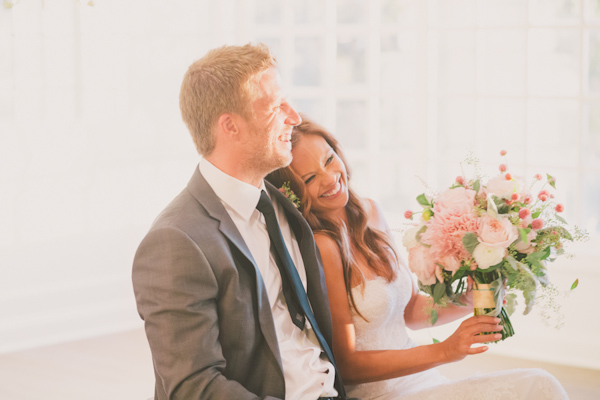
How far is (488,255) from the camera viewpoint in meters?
1.90

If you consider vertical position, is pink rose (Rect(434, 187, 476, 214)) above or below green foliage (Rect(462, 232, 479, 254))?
above

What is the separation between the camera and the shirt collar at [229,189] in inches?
76.1

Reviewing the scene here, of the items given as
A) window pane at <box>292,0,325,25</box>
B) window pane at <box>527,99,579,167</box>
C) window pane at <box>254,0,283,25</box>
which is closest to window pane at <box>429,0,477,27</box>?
window pane at <box>527,99,579,167</box>

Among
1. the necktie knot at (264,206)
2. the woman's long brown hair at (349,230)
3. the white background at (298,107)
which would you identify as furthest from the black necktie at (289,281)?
the white background at (298,107)

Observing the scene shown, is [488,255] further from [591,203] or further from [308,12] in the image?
[308,12]

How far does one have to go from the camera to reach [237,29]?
204 inches

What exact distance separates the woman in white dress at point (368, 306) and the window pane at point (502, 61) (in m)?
2.28

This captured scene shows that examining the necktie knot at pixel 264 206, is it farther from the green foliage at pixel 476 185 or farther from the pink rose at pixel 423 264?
the green foliage at pixel 476 185

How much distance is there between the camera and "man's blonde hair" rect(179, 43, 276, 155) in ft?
6.13

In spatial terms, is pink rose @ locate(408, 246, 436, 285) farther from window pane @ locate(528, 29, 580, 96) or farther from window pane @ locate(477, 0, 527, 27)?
window pane @ locate(477, 0, 527, 27)

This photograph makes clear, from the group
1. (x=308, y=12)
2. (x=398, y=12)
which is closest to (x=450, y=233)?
(x=398, y=12)

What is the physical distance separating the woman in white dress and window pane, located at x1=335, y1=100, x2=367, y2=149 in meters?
2.48

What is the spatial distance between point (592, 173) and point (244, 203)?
2824 mm

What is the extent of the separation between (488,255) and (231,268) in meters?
0.65
